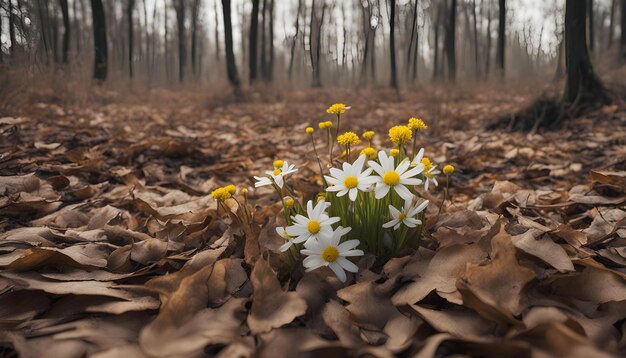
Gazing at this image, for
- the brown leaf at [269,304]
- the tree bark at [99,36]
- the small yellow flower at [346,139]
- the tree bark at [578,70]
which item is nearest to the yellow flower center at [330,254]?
the brown leaf at [269,304]

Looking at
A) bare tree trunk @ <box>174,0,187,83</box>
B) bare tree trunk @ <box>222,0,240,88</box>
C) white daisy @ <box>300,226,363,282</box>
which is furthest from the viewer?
bare tree trunk @ <box>174,0,187,83</box>

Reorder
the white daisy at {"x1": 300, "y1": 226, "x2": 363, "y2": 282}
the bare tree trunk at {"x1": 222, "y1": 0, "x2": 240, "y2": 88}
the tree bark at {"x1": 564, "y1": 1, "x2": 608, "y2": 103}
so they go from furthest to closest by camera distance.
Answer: the bare tree trunk at {"x1": 222, "y1": 0, "x2": 240, "y2": 88} < the tree bark at {"x1": 564, "y1": 1, "x2": 608, "y2": 103} < the white daisy at {"x1": 300, "y1": 226, "x2": 363, "y2": 282}

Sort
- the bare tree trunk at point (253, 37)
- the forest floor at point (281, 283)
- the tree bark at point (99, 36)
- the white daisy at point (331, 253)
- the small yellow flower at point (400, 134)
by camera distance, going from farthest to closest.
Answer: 1. the bare tree trunk at point (253, 37)
2. the tree bark at point (99, 36)
3. the small yellow flower at point (400, 134)
4. the white daisy at point (331, 253)
5. the forest floor at point (281, 283)

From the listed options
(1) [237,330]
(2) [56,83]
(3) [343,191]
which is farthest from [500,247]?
(2) [56,83]

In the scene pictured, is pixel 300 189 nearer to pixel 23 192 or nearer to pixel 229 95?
pixel 23 192

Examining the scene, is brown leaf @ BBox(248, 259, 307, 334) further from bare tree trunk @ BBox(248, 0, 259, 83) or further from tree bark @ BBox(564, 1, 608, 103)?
bare tree trunk @ BBox(248, 0, 259, 83)

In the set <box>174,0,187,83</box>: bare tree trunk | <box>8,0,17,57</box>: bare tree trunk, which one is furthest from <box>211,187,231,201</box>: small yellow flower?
<box>174,0,187,83</box>: bare tree trunk

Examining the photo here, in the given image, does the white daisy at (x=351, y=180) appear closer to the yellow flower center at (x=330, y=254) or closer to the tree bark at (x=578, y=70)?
the yellow flower center at (x=330, y=254)
